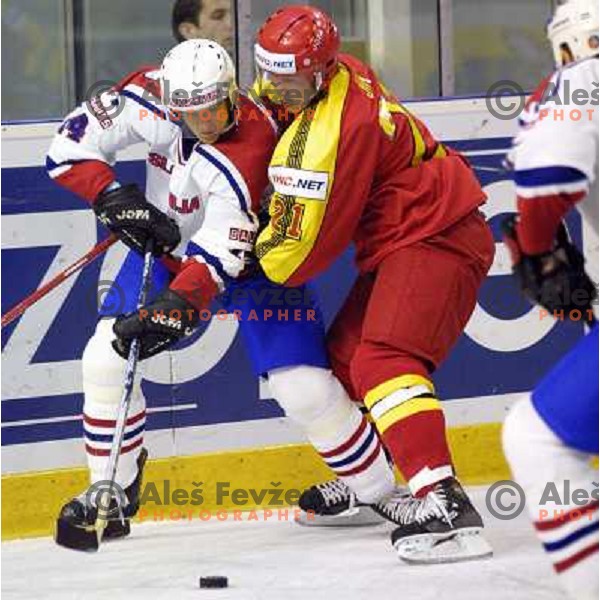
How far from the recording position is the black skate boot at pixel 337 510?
4586mm

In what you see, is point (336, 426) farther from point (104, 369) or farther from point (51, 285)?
point (51, 285)

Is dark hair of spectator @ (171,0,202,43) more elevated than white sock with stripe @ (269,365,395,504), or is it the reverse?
dark hair of spectator @ (171,0,202,43)

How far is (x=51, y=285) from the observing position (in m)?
4.65

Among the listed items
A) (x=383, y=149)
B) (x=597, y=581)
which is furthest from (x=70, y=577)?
(x=597, y=581)

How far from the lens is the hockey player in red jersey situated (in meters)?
4.03

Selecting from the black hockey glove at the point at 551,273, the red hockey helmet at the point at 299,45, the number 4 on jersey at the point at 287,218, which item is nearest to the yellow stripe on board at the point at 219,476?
the number 4 on jersey at the point at 287,218

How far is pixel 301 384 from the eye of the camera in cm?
428

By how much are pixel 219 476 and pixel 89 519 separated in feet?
1.64

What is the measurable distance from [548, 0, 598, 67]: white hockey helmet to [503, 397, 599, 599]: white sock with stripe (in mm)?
589

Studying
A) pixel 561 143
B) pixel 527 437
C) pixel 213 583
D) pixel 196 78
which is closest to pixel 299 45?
pixel 196 78

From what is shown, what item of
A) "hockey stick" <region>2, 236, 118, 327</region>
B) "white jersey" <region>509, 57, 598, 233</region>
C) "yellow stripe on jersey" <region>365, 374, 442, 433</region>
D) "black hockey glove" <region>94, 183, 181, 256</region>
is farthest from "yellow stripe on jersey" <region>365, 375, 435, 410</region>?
"white jersey" <region>509, 57, 598, 233</region>

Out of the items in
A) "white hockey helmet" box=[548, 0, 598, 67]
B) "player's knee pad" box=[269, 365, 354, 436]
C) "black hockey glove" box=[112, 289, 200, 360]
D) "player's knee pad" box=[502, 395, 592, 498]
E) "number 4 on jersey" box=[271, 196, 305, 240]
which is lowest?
"player's knee pad" box=[269, 365, 354, 436]

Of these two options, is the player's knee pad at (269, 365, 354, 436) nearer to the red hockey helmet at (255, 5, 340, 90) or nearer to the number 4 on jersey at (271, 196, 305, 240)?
the number 4 on jersey at (271, 196, 305, 240)

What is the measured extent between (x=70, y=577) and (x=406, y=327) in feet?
2.59
